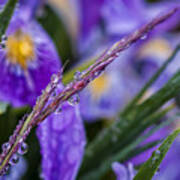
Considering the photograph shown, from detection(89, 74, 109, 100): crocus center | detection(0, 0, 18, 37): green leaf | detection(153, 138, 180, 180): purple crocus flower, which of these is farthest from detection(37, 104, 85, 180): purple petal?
detection(89, 74, 109, 100): crocus center

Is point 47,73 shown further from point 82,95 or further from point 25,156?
point 82,95

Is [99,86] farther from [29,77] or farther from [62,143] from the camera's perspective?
[62,143]

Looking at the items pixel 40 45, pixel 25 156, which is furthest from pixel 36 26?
pixel 25 156

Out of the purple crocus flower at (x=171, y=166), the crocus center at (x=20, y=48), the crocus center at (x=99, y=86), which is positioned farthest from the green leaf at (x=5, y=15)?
the crocus center at (x=99, y=86)

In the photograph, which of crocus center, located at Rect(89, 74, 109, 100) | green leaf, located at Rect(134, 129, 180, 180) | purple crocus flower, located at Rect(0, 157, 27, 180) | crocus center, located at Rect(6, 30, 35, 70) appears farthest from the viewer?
crocus center, located at Rect(89, 74, 109, 100)

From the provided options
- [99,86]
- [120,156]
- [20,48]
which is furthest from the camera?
[99,86]

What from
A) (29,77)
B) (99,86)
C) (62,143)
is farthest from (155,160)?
(99,86)

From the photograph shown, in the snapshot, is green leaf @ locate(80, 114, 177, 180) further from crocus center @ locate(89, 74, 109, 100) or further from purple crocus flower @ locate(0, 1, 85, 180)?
crocus center @ locate(89, 74, 109, 100)
